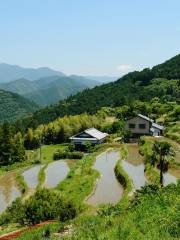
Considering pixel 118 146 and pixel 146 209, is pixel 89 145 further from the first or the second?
pixel 146 209

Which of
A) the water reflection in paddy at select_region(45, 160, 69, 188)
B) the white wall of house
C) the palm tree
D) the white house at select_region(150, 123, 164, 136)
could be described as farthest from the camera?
the white wall of house

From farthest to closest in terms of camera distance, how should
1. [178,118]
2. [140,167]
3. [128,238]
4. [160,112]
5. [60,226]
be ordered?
[160,112]
[178,118]
[140,167]
[60,226]
[128,238]

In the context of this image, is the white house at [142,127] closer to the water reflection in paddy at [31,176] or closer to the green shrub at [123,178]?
the water reflection in paddy at [31,176]

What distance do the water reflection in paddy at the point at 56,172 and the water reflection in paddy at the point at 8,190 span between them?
3.72 metres

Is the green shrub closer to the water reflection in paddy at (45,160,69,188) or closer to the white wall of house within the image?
the water reflection in paddy at (45,160,69,188)

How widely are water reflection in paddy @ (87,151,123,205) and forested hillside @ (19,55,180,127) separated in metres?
58.3

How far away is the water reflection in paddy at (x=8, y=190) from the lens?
42.7 metres

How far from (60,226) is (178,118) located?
74007 mm

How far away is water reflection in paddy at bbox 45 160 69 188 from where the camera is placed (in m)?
49.3

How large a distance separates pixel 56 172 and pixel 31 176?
3.23 metres

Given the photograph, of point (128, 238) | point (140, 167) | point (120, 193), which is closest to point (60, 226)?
point (128, 238)

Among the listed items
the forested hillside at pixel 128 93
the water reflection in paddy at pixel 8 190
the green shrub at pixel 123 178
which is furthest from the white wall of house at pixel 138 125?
the green shrub at pixel 123 178

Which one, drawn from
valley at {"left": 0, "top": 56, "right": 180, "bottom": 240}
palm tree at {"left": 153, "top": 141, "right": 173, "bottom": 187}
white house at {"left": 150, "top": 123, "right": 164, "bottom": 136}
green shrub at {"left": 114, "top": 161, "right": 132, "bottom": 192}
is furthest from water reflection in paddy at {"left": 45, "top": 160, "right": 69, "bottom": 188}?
white house at {"left": 150, "top": 123, "right": 164, "bottom": 136}

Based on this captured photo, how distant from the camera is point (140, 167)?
51594 millimetres
